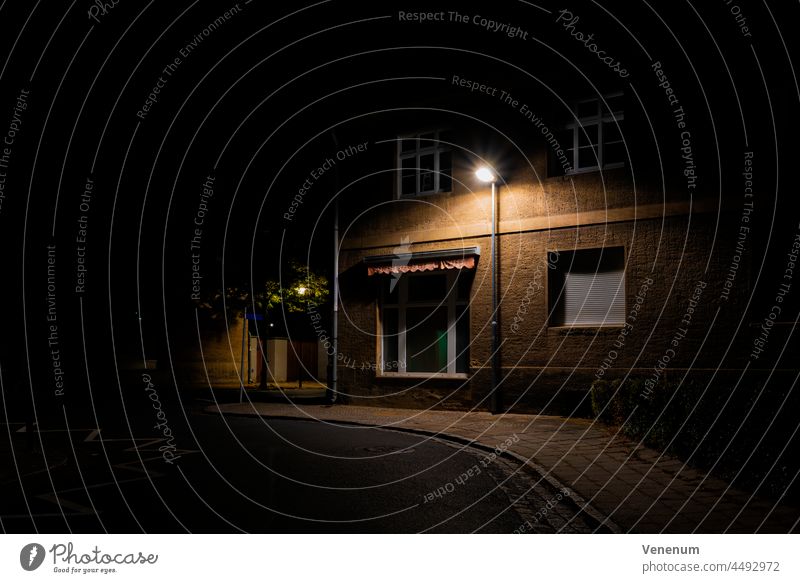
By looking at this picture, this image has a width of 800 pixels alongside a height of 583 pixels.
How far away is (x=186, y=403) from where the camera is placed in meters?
19.2

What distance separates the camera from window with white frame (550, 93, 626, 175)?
13.7 m

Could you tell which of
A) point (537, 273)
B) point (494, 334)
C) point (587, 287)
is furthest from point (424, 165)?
point (587, 287)

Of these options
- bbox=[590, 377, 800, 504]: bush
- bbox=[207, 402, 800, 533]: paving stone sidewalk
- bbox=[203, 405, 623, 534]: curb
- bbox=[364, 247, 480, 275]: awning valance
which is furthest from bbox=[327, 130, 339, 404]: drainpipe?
bbox=[590, 377, 800, 504]: bush

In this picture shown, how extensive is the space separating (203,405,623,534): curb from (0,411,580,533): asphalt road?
170mm

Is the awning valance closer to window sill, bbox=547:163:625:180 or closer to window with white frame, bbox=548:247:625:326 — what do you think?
window with white frame, bbox=548:247:625:326

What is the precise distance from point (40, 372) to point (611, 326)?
792 inches

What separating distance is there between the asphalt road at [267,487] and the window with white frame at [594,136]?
6826mm

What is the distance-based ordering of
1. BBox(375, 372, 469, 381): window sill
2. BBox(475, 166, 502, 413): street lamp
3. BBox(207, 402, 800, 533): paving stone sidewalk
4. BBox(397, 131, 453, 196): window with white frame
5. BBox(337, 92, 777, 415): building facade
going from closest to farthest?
BBox(207, 402, 800, 533): paving stone sidewalk → BBox(337, 92, 777, 415): building facade → BBox(475, 166, 502, 413): street lamp → BBox(375, 372, 469, 381): window sill → BBox(397, 131, 453, 196): window with white frame

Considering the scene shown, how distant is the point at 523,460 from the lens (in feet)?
28.2

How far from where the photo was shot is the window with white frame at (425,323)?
15.7 m

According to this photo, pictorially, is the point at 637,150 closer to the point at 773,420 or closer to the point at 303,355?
the point at 773,420

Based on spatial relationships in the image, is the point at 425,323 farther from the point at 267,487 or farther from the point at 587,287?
the point at 267,487

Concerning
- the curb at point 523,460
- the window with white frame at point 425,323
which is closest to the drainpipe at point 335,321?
the window with white frame at point 425,323

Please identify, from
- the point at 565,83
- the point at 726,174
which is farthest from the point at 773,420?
the point at 565,83
